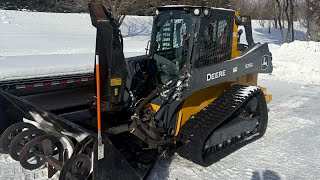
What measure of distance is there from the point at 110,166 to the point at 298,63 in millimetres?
9850

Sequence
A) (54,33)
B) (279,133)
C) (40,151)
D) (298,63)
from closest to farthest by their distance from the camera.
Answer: (40,151) < (279,133) < (298,63) < (54,33)

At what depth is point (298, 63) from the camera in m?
11.5

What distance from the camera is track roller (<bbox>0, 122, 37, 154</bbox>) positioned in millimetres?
3889

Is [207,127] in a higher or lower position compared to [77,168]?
higher

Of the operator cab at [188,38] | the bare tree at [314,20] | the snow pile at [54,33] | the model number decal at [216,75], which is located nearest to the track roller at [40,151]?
the operator cab at [188,38]

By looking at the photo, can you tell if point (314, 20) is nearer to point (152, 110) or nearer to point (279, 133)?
point (279, 133)

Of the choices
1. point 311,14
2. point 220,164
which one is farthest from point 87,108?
point 311,14

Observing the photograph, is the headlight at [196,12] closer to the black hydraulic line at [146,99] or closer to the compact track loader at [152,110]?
the compact track loader at [152,110]

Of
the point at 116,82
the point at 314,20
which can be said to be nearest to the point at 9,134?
the point at 116,82

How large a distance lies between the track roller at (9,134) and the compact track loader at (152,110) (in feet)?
0.03

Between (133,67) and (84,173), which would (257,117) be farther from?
(84,173)

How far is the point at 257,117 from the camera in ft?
17.8

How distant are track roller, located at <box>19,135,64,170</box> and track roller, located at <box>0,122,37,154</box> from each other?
1.37 ft

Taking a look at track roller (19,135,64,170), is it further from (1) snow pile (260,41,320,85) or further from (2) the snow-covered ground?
→ (1) snow pile (260,41,320,85)
